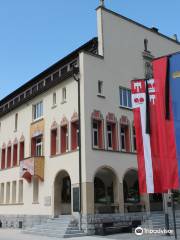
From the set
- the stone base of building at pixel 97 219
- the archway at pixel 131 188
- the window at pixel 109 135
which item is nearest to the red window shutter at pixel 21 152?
the window at pixel 109 135

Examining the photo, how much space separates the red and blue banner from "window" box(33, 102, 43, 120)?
13.8 m

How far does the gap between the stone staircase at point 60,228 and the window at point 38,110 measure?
9.25m

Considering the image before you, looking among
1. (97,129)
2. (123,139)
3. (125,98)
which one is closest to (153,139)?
(97,129)

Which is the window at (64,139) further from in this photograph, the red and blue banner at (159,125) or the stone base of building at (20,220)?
the red and blue banner at (159,125)

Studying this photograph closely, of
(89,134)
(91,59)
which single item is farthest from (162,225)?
(91,59)

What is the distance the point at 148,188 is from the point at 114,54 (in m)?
14.0

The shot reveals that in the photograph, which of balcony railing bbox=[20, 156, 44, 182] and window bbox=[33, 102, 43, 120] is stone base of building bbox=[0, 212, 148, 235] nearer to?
balcony railing bbox=[20, 156, 44, 182]

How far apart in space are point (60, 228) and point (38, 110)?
11429 mm

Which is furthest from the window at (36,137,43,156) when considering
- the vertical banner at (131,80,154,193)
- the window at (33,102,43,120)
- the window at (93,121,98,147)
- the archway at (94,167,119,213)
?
the vertical banner at (131,80,154,193)

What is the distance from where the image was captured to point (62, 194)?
26.9 meters

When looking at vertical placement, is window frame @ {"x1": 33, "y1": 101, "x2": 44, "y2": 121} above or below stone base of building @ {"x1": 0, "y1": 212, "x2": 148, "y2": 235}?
above

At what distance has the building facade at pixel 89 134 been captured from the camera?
24.3m

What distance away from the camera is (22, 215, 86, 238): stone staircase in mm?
21391

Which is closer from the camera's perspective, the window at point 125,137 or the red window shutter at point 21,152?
the window at point 125,137
